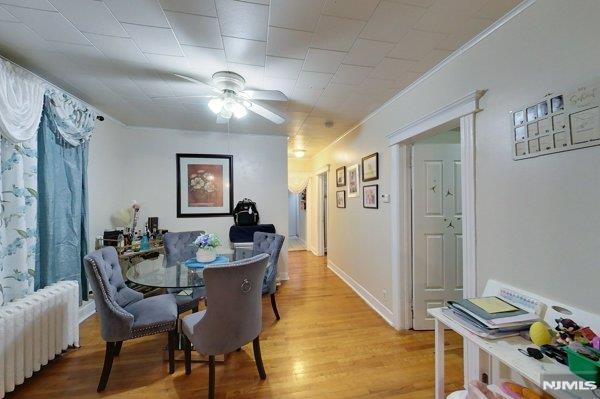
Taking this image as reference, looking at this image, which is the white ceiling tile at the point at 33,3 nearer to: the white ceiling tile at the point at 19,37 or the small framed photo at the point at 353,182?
the white ceiling tile at the point at 19,37

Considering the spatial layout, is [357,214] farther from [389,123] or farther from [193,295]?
[193,295]

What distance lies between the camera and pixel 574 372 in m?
0.89

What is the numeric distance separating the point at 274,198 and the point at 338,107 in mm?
1861

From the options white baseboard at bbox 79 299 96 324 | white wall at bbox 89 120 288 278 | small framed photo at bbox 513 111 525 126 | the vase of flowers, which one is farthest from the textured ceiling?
white baseboard at bbox 79 299 96 324

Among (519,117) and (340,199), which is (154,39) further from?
(340,199)

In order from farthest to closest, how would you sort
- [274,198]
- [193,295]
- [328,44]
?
[274,198], [193,295], [328,44]

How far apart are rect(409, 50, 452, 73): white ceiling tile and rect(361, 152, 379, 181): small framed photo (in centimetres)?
111

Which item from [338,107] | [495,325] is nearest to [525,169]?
[495,325]

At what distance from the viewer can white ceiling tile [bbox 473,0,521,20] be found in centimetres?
131

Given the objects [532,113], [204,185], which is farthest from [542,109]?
[204,185]

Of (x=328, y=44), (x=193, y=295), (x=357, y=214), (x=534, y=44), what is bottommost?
(x=193, y=295)

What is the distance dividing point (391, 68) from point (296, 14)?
0.97 meters

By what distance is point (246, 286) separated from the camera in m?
1.64

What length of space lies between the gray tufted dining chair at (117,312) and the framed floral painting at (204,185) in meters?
1.72
